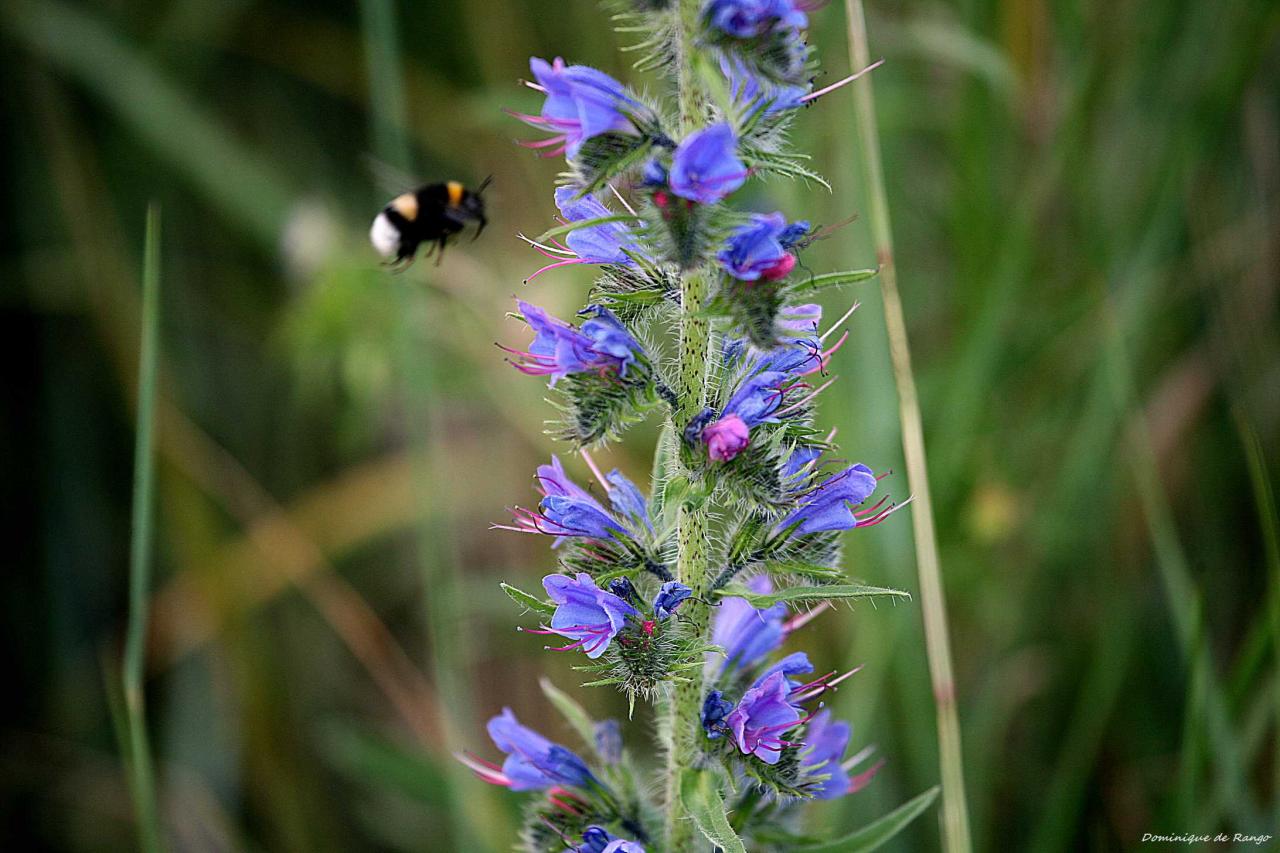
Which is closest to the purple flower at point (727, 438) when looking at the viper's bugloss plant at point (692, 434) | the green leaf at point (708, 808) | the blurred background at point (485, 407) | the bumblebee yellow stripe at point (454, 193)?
the viper's bugloss plant at point (692, 434)

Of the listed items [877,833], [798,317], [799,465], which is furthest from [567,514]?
[877,833]

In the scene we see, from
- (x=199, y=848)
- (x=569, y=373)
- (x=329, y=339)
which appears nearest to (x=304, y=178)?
(x=329, y=339)

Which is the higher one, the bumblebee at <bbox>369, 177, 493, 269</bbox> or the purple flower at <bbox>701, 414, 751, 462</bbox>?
the bumblebee at <bbox>369, 177, 493, 269</bbox>

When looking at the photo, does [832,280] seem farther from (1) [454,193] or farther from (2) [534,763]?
(1) [454,193]

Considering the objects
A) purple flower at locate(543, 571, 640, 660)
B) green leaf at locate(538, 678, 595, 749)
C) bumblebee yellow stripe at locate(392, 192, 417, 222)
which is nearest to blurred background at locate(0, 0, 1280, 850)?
bumblebee yellow stripe at locate(392, 192, 417, 222)

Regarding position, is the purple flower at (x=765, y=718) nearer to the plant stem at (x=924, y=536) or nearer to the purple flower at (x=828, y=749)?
the purple flower at (x=828, y=749)

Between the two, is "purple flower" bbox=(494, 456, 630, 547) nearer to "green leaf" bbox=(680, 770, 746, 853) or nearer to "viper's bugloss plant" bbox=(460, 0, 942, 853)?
"viper's bugloss plant" bbox=(460, 0, 942, 853)
